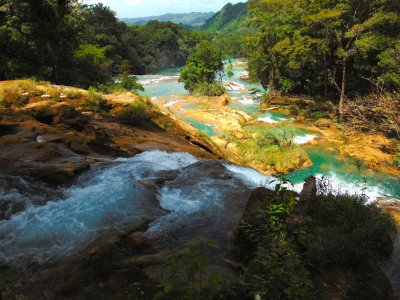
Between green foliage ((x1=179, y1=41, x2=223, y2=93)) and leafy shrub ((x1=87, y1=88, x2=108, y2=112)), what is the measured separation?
27.9m

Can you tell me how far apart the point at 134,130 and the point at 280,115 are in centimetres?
2062

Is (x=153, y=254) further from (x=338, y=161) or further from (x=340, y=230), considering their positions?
(x=338, y=161)

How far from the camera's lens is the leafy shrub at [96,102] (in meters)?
13.4

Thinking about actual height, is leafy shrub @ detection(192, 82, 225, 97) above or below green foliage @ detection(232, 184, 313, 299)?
below

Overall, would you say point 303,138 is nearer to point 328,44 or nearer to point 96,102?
point 328,44

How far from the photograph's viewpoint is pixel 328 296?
13.4ft

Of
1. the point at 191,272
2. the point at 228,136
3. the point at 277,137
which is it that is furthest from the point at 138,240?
the point at 228,136

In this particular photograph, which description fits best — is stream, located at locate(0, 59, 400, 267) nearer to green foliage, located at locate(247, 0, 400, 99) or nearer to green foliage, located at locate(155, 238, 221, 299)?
green foliage, located at locate(155, 238, 221, 299)

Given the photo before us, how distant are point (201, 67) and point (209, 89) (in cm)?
427

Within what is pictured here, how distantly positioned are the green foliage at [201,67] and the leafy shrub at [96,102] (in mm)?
27889

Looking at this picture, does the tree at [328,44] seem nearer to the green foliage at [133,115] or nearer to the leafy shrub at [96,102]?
the green foliage at [133,115]

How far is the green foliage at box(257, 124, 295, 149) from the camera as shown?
812 inches

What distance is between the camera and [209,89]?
39.8m

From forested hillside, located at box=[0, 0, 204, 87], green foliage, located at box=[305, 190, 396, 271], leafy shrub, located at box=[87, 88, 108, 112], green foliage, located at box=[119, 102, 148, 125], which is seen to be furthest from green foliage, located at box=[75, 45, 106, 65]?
green foliage, located at box=[305, 190, 396, 271]
